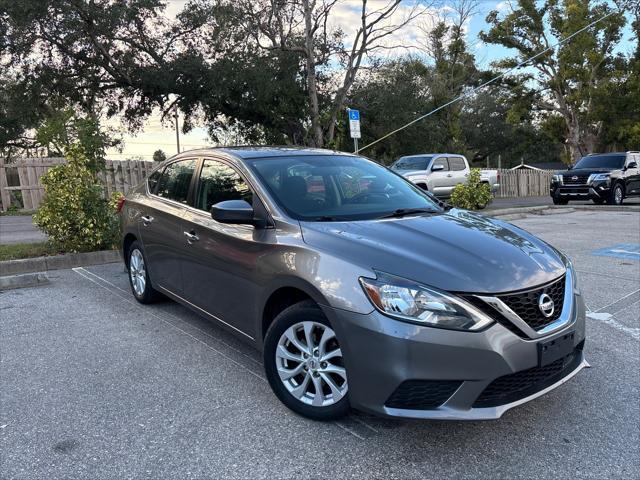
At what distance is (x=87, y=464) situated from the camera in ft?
8.48

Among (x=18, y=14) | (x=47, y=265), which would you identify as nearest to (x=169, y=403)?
(x=47, y=265)

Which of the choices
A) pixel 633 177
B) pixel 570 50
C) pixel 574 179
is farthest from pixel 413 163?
pixel 570 50

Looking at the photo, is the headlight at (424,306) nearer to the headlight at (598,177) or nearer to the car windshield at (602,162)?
the headlight at (598,177)

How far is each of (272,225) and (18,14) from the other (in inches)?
676

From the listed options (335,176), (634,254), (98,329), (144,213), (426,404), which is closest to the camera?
(426,404)

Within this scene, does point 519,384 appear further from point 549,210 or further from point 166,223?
point 549,210

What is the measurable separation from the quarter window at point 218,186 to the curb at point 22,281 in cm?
344

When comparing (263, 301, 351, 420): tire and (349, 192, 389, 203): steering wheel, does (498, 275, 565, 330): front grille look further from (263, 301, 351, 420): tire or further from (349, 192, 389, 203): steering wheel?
(349, 192, 389, 203): steering wheel

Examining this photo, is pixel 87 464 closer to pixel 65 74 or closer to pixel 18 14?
pixel 18 14

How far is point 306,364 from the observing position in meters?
2.94

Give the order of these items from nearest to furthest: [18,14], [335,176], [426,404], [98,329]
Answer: [426,404], [335,176], [98,329], [18,14]

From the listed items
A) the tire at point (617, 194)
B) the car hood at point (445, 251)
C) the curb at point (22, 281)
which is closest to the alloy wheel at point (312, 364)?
the car hood at point (445, 251)

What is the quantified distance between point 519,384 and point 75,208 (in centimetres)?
670

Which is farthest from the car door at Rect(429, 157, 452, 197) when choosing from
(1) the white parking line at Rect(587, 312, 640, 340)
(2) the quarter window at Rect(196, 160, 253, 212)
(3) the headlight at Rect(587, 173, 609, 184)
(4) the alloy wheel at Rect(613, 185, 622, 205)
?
(2) the quarter window at Rect(196, 160, 253, 212)
